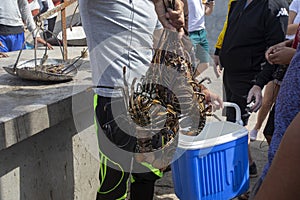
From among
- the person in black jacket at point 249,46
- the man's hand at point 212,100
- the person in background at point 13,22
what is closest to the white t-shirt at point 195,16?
the person in black jacket at point 249,46

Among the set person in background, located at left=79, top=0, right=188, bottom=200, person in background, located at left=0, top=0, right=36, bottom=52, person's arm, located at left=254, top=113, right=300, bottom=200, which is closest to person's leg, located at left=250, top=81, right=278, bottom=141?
person in background, located at left=79, top=0, right=188, bottom=200

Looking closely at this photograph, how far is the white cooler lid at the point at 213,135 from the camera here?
2635 millimetres

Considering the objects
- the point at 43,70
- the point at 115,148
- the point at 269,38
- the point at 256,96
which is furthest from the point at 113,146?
the point at 269,38

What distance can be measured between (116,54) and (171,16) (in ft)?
1.09

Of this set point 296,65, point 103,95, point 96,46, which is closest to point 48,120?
point 103,95

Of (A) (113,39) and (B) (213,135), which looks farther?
(B) (213,135)

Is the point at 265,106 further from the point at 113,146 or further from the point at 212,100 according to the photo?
the point at 113,146

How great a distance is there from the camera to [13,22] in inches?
178

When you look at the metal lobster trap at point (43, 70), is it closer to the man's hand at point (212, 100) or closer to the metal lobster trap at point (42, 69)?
the metal lobster trap at point (42, 69)

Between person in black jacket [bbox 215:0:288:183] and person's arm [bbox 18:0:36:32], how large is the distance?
6.71ft

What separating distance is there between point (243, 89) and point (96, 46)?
5.22 feet

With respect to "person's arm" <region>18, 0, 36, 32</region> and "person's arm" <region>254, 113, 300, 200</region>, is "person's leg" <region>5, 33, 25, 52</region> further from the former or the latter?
"person's arm" <region>254, 113, 300, 200</region>

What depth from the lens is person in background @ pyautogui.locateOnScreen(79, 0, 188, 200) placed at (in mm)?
2184

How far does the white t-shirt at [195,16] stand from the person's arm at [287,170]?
14.8ft
